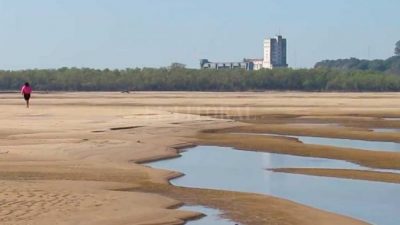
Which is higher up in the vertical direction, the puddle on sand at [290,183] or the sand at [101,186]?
the sand at [101,186]

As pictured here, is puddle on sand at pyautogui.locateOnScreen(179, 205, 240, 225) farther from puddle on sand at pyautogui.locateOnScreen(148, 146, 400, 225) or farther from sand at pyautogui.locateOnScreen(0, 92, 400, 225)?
puddle on sand at pyautogui.locateOnScreen(148, 146, 400, 225)

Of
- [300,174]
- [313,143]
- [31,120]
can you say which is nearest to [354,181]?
[300,174]

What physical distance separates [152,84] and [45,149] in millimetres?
112289

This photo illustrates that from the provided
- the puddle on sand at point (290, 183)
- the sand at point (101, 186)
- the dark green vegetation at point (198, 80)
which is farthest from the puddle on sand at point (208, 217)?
the dark green vegetation at point (198, 80)

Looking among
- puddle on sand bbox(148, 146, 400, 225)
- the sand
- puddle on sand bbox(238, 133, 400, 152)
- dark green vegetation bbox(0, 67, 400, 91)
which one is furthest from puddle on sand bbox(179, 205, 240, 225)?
dark green vegetation bbox(0, 67, 400, 91)

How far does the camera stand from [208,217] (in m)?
12.6

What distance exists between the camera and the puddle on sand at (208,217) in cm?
1216

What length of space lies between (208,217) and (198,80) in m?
121

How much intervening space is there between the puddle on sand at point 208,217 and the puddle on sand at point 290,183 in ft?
6.53

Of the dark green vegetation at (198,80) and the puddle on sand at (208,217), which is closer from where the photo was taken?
the puddle on sand at (208,217)

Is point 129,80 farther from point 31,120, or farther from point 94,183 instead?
point 94,183

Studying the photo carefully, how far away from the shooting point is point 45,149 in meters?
21.7

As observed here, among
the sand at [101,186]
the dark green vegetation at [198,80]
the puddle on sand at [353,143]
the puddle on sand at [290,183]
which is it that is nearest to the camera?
the sand at [101,186]

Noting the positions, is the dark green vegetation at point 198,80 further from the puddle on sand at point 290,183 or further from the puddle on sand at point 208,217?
the puddle on sand at point 208,217
